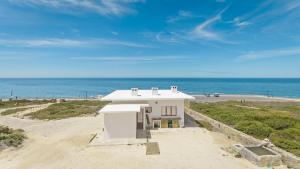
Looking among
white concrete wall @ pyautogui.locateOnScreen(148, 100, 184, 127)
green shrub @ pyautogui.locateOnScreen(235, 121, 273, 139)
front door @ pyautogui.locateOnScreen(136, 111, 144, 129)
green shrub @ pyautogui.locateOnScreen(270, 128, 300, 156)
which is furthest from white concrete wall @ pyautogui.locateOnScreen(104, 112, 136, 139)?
green shrub @ pyautogui.locateOnScreen(270, 128, 300, 156)

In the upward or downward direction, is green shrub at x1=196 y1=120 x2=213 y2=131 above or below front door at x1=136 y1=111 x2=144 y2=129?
below

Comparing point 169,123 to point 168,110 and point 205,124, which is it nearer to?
point 168,110

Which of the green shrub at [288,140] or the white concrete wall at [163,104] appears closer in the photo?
the green shrub at [288,140]

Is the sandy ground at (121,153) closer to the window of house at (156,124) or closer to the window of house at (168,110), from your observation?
the window of house at (156,124)

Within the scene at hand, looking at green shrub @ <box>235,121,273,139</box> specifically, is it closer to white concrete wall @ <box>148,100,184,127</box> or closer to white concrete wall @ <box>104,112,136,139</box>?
white concrete wall @ <box>148,100,184,127</box>

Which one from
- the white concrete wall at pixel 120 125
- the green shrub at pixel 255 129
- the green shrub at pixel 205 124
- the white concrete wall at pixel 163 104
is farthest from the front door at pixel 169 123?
the green shrub at pixel 255 129

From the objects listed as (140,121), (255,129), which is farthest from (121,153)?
(255,129)

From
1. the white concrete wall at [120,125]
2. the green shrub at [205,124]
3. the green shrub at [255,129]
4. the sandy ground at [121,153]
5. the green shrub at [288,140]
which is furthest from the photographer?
the green shrub at [205,124]

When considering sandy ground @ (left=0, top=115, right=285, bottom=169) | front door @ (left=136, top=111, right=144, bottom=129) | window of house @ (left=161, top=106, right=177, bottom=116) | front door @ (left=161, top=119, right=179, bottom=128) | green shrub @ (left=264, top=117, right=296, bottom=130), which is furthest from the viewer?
window of house @ (left=161, top=106, right=177, bottom=116)
